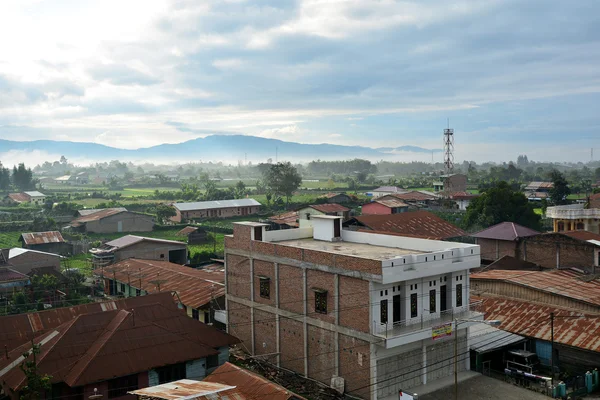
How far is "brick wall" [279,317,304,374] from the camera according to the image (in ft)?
86.1

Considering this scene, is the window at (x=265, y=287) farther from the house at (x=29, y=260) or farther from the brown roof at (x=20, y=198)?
the brown roof at (x=20, y=198)

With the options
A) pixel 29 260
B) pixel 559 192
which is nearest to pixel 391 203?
pixel 559 192

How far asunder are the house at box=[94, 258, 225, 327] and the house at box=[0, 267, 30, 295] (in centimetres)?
529

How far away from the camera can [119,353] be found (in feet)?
74.9

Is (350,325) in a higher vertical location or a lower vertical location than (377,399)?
higher

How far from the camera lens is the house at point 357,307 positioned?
22.7 meters

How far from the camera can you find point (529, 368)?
24.9 metres

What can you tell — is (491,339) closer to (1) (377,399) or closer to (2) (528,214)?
(1) (377,399)

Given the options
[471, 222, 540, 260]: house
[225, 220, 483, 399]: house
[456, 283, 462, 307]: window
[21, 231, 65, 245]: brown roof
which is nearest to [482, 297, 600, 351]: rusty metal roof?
[225, 220, 483, 399]: house

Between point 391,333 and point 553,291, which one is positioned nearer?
point 391,333

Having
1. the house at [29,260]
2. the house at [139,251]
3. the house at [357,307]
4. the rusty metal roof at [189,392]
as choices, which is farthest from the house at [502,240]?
the house at [29,260]

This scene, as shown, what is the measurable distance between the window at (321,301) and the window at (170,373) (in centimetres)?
627

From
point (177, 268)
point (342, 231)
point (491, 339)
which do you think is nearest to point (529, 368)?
point (491, 339)

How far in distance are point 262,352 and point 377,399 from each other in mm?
7720
